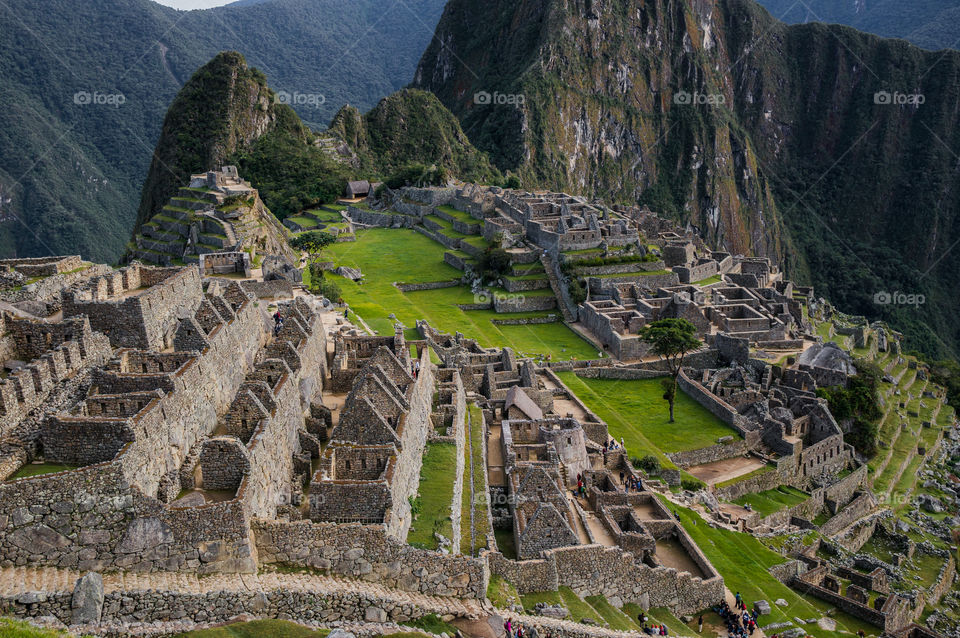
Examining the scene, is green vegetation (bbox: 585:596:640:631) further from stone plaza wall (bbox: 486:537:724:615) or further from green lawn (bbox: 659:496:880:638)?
green lawn (bbox: 659:496:880:638)

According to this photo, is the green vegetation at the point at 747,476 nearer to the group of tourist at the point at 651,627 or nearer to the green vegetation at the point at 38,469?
the group of tourist at the point at 651,627

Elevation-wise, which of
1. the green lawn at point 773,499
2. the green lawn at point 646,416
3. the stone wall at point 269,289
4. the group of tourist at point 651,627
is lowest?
the green lawn at point 773,499

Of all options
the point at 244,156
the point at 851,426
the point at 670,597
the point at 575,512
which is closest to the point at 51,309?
the point at 575,512

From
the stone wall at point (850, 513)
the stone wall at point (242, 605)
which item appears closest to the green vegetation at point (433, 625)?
the stone wall at point (242, 605)

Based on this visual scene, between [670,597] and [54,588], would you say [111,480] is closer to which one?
[54,588]

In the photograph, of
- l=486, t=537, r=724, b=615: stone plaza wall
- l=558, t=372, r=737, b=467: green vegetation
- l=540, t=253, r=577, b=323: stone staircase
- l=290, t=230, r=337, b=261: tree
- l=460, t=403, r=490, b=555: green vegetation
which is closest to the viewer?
l=460, t=403, r=490, b=555: green vegetation

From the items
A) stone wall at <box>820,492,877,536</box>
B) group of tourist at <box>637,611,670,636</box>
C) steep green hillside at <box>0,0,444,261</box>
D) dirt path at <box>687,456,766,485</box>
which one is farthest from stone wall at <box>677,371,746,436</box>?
steep green hillside at <box>0,0,444,261</box>
